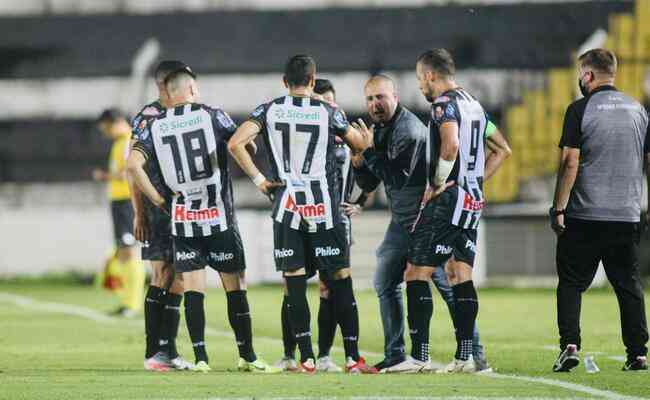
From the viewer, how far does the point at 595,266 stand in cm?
971

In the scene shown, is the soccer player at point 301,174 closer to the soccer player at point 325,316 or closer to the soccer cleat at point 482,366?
the soccer player at point 325,316

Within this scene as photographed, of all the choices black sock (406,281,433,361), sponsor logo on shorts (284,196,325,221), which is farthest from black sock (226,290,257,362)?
black sock (406,281,433,361)

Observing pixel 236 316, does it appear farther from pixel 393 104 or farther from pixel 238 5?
pixel 238 5

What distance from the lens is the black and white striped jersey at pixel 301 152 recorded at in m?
9.55

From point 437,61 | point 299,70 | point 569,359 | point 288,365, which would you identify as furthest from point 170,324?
point 569,359

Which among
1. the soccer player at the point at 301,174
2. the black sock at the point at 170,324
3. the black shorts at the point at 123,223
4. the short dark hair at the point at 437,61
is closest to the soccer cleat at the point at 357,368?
the soccer player at the point at 301,174

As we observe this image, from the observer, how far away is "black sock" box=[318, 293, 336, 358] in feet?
32.4

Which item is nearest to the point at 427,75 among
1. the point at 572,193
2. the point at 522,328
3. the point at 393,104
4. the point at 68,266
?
the point at 393,104

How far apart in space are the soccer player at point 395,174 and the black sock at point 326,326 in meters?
0.33

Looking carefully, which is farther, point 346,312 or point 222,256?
point 222,256

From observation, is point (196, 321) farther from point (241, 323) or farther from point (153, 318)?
point (153, 318)

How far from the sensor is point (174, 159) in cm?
980

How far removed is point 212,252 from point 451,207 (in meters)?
1.51

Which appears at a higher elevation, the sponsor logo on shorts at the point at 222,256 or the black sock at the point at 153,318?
the sponsor logo on shorts at the point at 222,256
